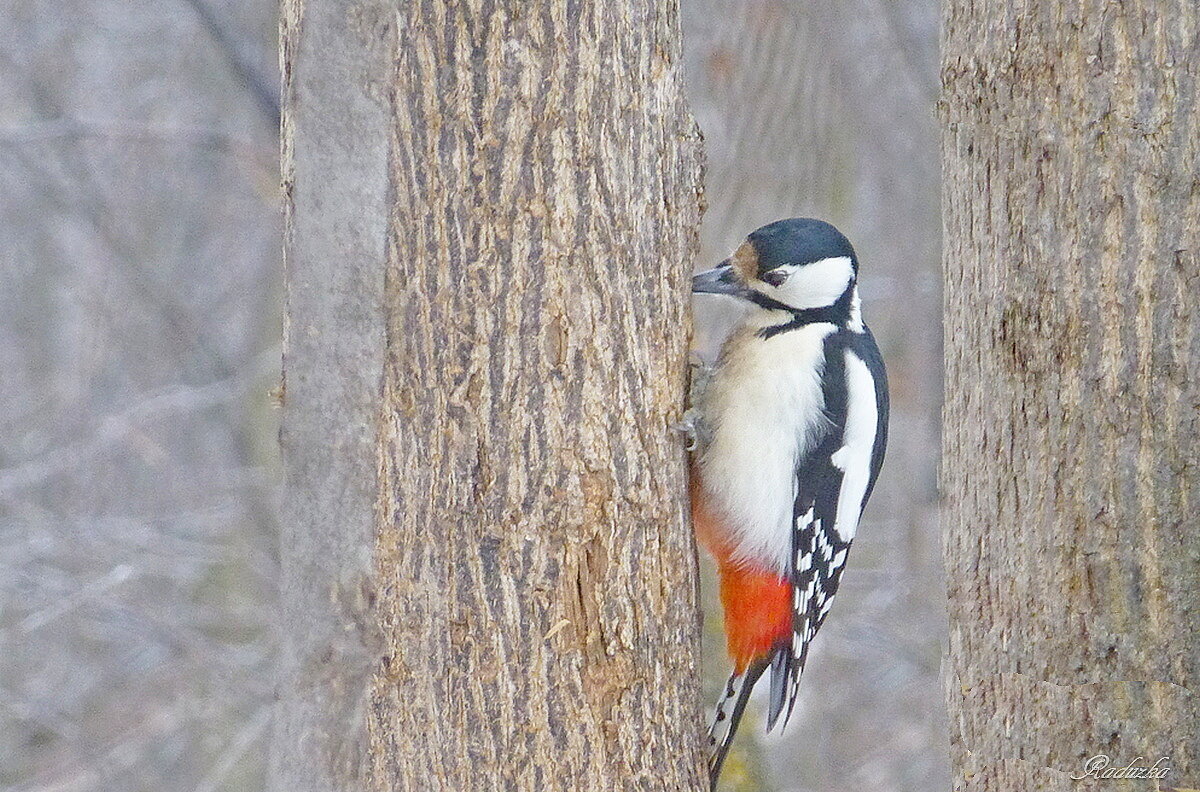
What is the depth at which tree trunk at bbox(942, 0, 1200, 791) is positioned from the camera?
2.64 metres

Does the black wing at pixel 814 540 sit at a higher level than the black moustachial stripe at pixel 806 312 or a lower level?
lower

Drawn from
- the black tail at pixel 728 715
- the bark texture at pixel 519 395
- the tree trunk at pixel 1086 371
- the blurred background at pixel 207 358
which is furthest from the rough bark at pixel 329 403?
the blurred background at pixel 207 358

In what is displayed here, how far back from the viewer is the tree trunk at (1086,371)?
264 centimetres

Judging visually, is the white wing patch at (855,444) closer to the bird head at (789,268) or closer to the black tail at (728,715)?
the bird head at (789,268)

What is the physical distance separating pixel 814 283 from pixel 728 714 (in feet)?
3.38

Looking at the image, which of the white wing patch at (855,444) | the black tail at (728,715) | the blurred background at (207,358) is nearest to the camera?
the black tail at (728,715)

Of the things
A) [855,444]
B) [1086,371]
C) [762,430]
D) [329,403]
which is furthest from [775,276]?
[329,403]

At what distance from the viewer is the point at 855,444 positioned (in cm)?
337

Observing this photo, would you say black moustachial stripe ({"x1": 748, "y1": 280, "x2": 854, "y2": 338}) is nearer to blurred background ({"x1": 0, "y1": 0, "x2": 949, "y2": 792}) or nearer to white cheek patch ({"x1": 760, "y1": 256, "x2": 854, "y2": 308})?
white cheek patch ({"x1": 760, "y1": 256, "x2": 854, "y2": 308})

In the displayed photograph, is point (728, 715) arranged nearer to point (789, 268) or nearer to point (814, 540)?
point (814, 540)

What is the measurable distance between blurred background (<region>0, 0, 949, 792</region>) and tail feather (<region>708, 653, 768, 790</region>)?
164 cm

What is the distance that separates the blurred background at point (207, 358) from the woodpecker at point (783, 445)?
5.20ft

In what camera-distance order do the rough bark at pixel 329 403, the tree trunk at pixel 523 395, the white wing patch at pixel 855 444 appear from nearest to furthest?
1. the rough bark at pixel 329 403
2. the tree trunk at pixel 523 395
3. the white wing patch at pixel 855 444
